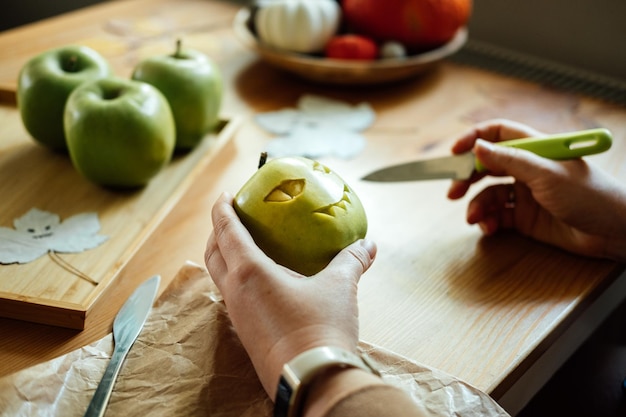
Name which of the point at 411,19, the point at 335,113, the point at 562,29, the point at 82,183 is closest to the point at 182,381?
the point at 82,183

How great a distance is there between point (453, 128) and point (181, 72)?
0.50 metres

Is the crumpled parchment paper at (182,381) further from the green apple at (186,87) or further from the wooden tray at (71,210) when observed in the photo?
the green apple at (186,87)

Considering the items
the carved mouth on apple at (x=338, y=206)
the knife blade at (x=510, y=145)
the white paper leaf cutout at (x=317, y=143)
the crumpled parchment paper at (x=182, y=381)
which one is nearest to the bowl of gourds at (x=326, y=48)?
the white paper leaf cutout at (x=317, y=143)

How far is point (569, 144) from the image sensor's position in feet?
2.79

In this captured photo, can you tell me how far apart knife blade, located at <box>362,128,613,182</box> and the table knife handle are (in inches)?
18.9

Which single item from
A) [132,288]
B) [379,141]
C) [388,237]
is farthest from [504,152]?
[132,288]

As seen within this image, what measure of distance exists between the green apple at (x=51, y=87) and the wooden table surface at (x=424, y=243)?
9 centimetres

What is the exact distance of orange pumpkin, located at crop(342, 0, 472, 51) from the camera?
1342mm

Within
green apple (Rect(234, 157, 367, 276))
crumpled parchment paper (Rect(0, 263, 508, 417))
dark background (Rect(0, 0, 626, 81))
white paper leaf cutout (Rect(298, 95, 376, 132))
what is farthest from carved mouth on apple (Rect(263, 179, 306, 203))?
dark background (Rect(0, 0, 626, 81))

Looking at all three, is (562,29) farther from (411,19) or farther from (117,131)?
(117,131)

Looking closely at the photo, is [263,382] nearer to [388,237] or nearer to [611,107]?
[388,237]

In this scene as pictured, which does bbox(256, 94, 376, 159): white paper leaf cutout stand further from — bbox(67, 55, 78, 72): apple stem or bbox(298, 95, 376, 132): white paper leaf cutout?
bbox(67, 55, 78, 72): apple stem

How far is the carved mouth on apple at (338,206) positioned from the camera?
72 cm

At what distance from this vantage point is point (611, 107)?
132 centimetres
